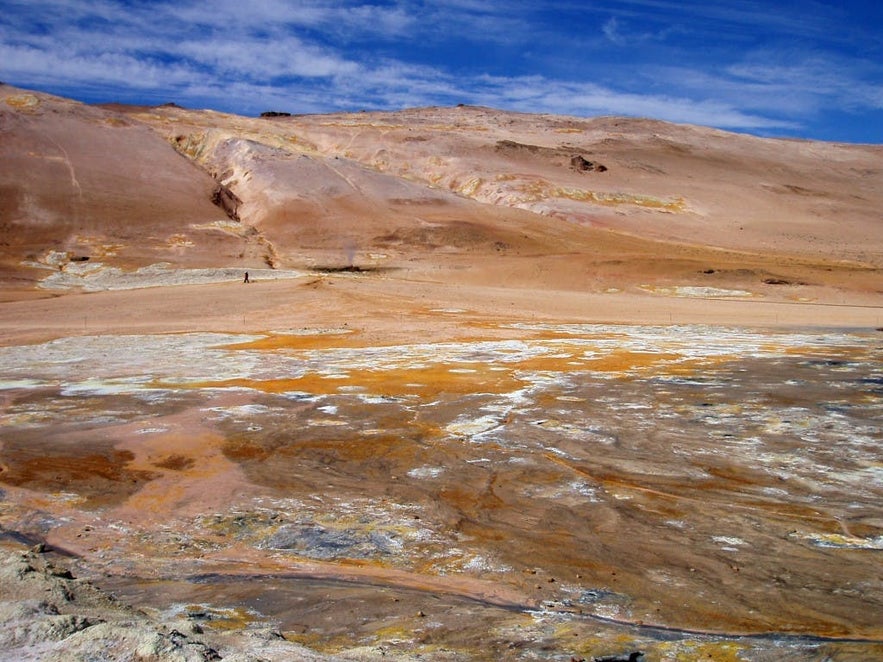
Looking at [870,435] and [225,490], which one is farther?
[870,435]

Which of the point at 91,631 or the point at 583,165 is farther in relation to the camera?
the point at 583,165

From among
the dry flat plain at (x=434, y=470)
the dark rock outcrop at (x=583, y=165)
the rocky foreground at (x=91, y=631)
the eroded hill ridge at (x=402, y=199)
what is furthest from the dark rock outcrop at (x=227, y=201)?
the rocky foreground at (x=91, y=631)

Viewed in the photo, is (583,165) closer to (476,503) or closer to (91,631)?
(476,503)

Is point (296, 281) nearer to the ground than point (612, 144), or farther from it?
nearer to the ground

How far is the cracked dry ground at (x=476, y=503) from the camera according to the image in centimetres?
443

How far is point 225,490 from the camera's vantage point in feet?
22.9

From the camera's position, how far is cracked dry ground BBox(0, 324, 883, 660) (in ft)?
14.5

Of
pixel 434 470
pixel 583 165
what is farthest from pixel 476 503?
pixel 583 165

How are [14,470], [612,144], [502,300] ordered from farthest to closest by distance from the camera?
[612,144], [502,300], [14,470]

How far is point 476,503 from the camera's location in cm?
664

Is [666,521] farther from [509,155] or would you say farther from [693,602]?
[509,155]

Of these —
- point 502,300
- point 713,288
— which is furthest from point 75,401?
point 713,288

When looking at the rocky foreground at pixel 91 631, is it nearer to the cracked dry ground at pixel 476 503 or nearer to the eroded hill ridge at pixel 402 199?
the cracked dry ground at pixel 476 503

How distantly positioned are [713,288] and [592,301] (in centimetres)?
→ 651
